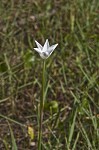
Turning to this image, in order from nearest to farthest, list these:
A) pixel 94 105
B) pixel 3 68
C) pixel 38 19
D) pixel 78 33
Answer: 1. pixel 94 105
2. pixel 3 68
3. pixel 78 33
4. pixel 38 19

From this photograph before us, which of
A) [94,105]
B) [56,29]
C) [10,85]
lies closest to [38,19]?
[56,29]

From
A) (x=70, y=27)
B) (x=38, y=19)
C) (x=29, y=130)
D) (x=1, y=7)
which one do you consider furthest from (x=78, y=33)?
(x=29, y=130)

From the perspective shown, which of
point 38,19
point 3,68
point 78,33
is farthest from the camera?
point 38,19

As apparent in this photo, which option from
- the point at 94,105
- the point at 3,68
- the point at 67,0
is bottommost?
the point at 94,105

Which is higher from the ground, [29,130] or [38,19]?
[38,19]

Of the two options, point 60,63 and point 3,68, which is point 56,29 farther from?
point 3,68

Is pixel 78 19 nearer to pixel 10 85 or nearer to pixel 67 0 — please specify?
pixel 67 0

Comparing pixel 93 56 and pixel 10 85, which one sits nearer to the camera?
pixel 10 85
